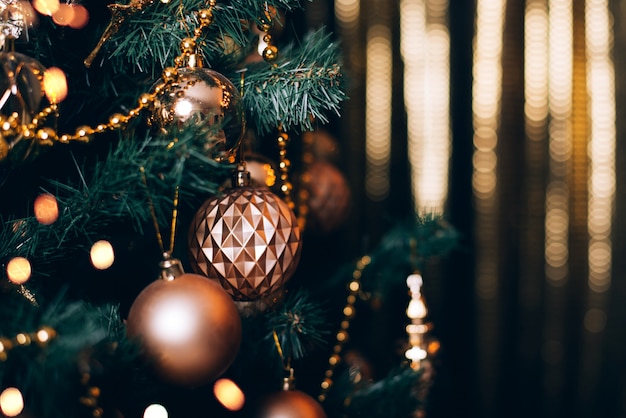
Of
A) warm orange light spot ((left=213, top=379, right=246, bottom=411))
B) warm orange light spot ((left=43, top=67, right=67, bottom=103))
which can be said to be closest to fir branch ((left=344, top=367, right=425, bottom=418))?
warm orange light spot ((left=213, top=379, right=246, bottom=411))

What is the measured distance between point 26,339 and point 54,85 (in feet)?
0.56

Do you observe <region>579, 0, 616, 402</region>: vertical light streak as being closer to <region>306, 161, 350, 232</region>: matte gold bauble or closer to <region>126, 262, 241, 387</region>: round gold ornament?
<region>306, 161, 350, 232</region>: matte gold bauble

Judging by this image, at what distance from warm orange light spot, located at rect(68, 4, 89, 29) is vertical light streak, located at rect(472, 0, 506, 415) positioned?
910 millimetres

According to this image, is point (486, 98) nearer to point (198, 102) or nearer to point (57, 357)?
point (198, 102)

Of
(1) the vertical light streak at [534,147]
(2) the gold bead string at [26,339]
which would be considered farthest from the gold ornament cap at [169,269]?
(1) the vertical light streak at [534,147]

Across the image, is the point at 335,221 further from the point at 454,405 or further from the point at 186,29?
the point at 454,405

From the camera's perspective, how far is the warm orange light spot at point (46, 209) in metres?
0.46

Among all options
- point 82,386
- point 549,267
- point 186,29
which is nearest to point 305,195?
point 186,29

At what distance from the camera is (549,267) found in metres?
1.30

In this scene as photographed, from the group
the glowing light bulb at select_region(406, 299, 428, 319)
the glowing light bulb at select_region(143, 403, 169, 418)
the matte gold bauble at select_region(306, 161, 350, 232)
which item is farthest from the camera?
the matte gold bauble at select_region(306, 161, 350, 232)

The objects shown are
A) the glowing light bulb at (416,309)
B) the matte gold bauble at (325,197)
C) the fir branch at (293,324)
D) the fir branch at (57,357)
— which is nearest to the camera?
the fir branch at (57,357)

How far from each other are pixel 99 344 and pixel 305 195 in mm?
397

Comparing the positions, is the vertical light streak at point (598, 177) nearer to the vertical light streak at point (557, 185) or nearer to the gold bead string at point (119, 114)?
the vertical light streak at point (557, 185)

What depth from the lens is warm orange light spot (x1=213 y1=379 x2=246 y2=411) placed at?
0.51 metres
